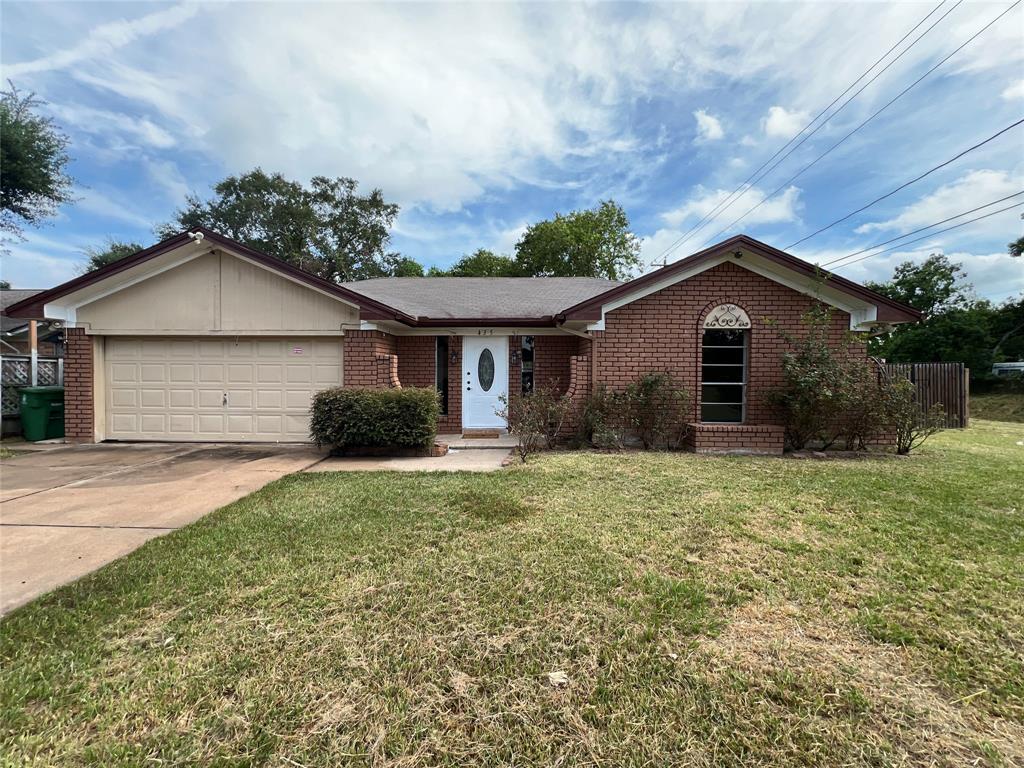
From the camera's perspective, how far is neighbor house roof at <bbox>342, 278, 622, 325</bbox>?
1059 cm

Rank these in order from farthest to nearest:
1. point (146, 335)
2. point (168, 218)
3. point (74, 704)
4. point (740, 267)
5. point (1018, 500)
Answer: point (168, 218) < point (146, 335) < point (740, 267) < point (1018, 500) < point (74, 704)

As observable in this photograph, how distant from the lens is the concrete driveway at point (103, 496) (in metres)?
3.72

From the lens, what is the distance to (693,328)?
8.84 meters

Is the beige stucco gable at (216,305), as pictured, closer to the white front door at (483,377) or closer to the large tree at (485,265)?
the white front door at (483,377)

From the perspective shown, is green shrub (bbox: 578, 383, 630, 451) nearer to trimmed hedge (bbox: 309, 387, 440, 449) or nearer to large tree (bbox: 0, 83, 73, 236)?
trimmed hedge (bbox: 309, 387, 440, 449)

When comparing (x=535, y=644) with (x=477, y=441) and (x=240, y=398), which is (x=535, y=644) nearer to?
(x=477, y=441)

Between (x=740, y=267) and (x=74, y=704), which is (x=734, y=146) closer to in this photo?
(x=740, y=267)

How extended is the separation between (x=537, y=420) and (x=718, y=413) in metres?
3.83

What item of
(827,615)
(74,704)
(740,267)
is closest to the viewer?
(74,704)

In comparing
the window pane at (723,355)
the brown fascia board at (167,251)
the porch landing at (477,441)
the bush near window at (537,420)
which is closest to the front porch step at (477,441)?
the porch landing at (477,441)

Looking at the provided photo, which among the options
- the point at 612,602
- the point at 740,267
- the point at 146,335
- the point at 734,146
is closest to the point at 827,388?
the point at 740,267

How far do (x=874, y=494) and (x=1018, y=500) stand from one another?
4.85ft

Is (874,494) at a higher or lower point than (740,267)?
lower

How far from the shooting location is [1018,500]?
17.1 feet
